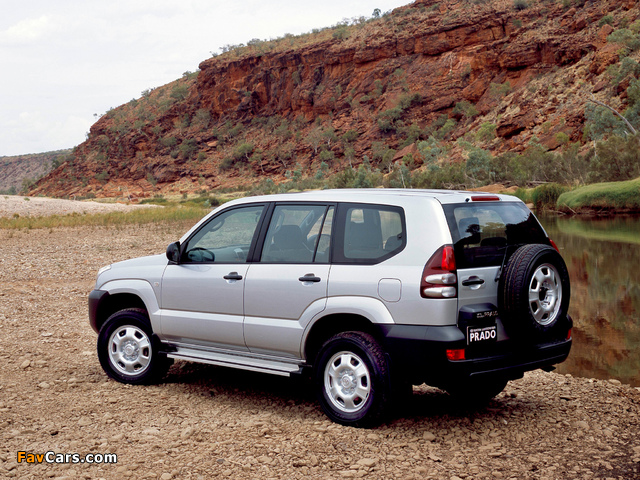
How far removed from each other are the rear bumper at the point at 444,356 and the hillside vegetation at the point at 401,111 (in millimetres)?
32490

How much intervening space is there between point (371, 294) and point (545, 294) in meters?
1.28

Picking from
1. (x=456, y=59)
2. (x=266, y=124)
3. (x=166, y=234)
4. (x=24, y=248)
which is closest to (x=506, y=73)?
(x=456, y=59)

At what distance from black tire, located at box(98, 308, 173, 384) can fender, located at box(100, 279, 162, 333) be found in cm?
14

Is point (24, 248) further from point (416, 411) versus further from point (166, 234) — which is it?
point (416, 411)

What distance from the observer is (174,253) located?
617cm

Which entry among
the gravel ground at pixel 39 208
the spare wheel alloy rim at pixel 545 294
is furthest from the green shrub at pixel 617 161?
the spare wheel alloy rim at pixel 545 294

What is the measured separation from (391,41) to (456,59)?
10.5m

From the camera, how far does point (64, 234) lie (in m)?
28.0

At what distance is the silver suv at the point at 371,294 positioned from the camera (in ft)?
15.5

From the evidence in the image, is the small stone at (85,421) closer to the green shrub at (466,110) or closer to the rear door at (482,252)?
the rear door at (482,252)

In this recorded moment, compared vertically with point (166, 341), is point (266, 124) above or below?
above

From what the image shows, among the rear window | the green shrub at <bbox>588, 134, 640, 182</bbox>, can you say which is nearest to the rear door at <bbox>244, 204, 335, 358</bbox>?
the rear window

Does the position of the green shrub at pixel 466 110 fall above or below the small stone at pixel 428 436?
above

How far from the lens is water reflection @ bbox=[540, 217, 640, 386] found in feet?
26.7
